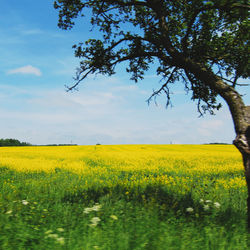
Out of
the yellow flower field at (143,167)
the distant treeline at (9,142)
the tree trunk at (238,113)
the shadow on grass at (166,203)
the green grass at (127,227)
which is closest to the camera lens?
the green grass at (127,227)

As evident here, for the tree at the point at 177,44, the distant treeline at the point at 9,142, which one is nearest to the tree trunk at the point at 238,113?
the tree at the point at 177,44

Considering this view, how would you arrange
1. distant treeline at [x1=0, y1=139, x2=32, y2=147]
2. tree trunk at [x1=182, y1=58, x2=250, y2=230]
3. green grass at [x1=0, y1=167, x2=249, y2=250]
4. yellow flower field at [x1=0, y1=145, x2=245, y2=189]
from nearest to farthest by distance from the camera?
green grass at [x1=0, y1=167, x2=249, y2=250] → tree trunk at [x1=182, y1=58, x2=250, y2=230] → yellow flower field at [x1=0, y1=145, x2=245, y2=189] → distant treeline at [x1=0, y1=139, x2=32, y2=147]

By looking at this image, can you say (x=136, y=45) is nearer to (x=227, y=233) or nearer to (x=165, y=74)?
(x=165, y=74)

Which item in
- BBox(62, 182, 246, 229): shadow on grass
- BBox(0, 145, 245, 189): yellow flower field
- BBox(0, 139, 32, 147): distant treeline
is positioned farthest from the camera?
BBox(0, 139, 32, 147): distant treeline

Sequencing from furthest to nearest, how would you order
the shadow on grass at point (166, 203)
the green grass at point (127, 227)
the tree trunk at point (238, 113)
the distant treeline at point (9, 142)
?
the distant treeline at point (9, 142) → the shadow on grass at point (166, 203) → the tree trunk at point (238, 113) → the green grass at point (127, 227)

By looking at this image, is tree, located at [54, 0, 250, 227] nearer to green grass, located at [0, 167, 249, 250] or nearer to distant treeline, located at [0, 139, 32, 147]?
green grass, located at [0, 167, 249, 250]

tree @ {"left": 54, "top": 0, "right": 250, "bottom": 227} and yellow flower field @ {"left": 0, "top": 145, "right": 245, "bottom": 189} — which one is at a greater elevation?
tree @ {"left": 54, "top": 0, "right": 250, "bottom": 227}

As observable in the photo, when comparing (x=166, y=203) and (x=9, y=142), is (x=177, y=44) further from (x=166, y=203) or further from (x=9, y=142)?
(x=9, y=142)

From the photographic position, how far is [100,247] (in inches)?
135

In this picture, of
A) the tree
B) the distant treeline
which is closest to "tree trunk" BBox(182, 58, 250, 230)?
the tree

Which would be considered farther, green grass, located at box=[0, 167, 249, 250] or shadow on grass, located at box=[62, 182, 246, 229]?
shadow on grass, located at box=[62, 182, 246, 229]

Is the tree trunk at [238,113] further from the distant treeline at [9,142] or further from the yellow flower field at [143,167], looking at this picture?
the distant treeline at [9,142]

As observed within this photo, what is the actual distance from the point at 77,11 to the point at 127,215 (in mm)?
6327

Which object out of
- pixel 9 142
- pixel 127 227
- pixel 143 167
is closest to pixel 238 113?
pixel 127 227
